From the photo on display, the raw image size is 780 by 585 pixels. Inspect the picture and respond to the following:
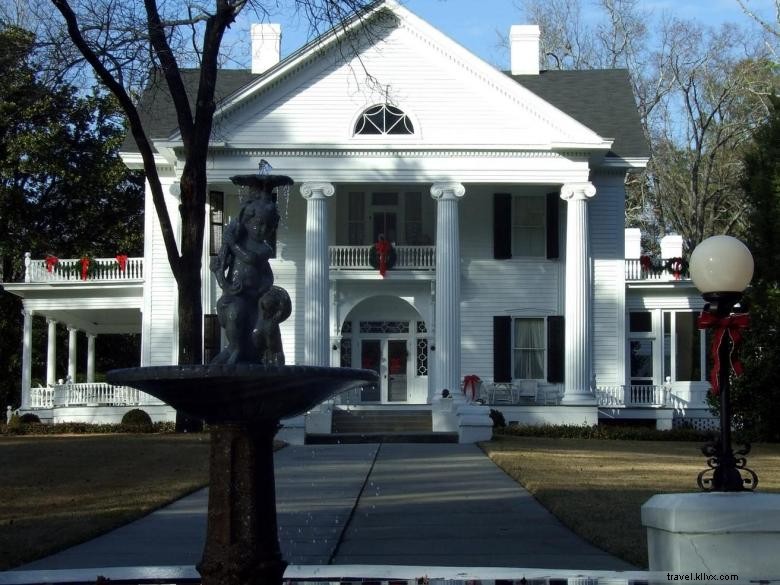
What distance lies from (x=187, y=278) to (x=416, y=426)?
7038 mm

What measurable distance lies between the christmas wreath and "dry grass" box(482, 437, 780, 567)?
21.9 ft

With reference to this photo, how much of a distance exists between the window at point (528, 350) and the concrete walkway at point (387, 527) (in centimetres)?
1373

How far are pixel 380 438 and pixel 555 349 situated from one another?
6893 mm

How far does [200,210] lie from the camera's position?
2711 centimetres

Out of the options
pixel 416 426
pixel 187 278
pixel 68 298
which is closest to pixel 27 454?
pixel 187 278

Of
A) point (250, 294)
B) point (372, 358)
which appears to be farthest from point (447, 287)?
point (250, 294)

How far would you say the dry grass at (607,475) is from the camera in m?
13.1

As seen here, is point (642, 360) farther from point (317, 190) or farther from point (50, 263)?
point (50, 263)

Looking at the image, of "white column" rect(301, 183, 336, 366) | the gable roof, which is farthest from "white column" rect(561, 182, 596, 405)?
"white column" rect(301, 183, 336, 366)

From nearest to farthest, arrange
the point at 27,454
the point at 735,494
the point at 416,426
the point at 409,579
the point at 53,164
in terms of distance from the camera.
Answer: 1. the point at 735,494
2. the point at 409,579
3. the point at 27,454
4. the point at 416,426
5. the point at 53,164

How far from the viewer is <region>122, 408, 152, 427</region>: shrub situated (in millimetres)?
32875

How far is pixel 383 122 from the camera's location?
32812mm

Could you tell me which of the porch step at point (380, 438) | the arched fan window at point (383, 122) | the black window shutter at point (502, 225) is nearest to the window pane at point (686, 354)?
the black window shutter at point (502, 225)

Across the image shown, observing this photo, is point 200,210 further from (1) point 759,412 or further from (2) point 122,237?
(2) point 122,237
